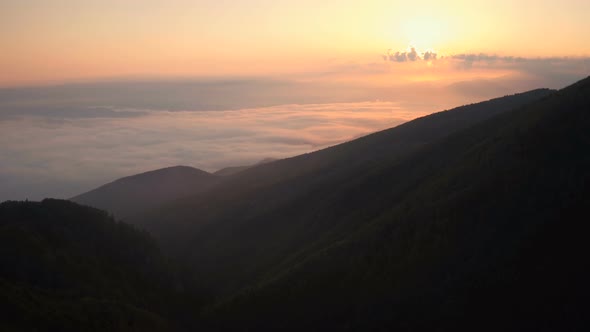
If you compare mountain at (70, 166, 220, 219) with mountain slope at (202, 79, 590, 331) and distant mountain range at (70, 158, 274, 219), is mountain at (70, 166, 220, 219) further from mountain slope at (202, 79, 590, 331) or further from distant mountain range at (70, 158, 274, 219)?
mountain slope at (202, 79, 590, 331)

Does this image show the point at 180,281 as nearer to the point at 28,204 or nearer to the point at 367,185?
the point at 28,204

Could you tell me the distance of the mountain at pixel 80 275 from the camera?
4300 cm

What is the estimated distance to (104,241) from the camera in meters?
71.9

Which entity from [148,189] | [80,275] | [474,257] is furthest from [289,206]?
[148,189]

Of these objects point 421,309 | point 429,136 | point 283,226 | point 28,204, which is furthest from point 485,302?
point 429,136

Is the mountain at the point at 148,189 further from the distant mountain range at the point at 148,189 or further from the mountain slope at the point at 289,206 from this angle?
the mountain slope at the point at 289,206

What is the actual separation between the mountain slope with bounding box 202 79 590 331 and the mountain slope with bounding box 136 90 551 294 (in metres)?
9.06

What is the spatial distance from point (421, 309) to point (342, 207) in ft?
120

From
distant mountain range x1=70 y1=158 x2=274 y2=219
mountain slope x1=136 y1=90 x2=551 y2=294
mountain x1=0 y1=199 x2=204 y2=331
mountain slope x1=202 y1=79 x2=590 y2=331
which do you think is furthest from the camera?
distant mountain range x1=70 y1=158 x2=274 y2=219

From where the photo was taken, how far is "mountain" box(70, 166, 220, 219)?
15250 centimetres

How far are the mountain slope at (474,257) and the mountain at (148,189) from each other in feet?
316

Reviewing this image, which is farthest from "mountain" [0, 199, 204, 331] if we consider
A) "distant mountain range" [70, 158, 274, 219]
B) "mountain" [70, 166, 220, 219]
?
"mountain" [70, 166, 220, 219]

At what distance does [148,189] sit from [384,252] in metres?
126

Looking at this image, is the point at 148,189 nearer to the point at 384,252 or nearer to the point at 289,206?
the point at 289,206
